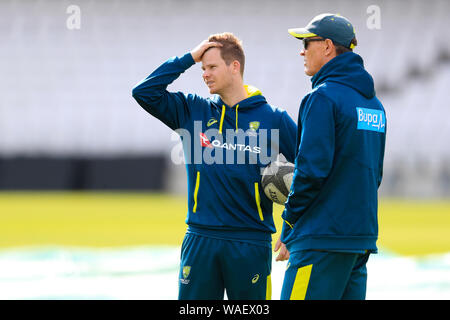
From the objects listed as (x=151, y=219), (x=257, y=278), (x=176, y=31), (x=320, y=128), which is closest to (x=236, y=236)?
(x=257, y=278)

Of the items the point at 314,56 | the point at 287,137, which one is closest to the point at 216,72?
the point at 287,137

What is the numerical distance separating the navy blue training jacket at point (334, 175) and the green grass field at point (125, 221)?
6.37m

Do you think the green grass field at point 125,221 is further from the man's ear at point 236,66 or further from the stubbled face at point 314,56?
the stubbled face at point 314,56

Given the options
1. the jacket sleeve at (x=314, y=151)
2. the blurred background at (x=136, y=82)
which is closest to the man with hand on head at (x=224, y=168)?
the jacket sleeve at (x=314, y=151)

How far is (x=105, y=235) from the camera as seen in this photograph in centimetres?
1075

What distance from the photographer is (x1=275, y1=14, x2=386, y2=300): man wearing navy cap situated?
309 cm

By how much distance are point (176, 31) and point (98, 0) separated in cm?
310

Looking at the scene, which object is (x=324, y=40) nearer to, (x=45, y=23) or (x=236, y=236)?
(x=236, y=236)

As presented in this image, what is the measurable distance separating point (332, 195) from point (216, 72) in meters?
1.22

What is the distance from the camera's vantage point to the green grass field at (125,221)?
398 inches

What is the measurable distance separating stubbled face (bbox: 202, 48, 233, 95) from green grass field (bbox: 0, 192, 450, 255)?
6030mm

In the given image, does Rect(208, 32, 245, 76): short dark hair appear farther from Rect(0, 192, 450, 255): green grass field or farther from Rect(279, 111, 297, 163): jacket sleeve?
Rect(0, 192, 450, 255): green grass field

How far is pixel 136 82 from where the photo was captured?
21.9m

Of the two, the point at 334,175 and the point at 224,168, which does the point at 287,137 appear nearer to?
the point at 224,168
